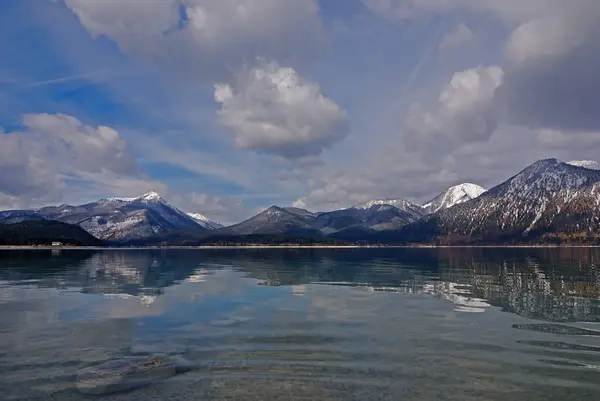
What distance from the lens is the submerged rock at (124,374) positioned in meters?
24.9

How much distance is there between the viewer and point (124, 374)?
26.9m

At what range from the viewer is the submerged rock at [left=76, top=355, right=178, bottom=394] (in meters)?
24.9

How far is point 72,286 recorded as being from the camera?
262 ft

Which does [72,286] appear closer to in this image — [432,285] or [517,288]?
[432,285]

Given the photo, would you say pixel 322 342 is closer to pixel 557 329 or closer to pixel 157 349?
pixel 157 349

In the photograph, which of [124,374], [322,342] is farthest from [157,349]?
[322,342]

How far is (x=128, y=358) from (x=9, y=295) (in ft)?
156

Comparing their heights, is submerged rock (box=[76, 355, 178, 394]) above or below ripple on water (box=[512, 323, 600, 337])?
above

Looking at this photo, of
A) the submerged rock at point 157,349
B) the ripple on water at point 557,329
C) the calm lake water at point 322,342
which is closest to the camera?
the calm lake water at point 322,342

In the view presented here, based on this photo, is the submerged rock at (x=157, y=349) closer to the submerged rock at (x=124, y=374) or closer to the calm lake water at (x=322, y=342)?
the calm lake water at (x=322, y=342)

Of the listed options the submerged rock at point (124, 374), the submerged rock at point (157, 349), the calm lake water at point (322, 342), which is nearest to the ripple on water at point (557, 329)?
the calm lake water at point (322, 342)

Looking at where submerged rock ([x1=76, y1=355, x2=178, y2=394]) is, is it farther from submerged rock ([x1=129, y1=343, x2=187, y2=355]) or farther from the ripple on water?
the ripple on water

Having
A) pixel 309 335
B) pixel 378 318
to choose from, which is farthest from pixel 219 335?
pixel 378 318

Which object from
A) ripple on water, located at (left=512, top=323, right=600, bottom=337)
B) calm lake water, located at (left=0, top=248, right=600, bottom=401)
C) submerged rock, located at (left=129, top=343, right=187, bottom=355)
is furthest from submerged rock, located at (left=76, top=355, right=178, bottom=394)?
ripple on water, located at (left=512, top=323, right=600, bottom=337)
